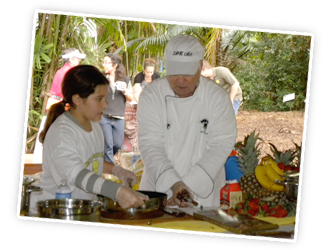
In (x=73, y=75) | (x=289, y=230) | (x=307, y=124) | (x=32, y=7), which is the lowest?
(x=289, y=230)

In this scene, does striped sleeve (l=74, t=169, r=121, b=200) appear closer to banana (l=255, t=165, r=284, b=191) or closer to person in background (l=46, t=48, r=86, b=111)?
banana (l=255, t=165, r=284, b=191)

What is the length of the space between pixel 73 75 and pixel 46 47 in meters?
4.63

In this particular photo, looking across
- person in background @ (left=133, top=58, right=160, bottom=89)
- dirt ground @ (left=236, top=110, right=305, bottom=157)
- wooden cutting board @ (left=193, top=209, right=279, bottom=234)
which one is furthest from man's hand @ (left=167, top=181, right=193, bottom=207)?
dirt ground @ (left=236, top=110, right=305, bottom=157)

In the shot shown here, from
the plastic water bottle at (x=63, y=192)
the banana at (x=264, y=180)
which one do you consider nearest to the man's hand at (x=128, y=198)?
the plastic water bottle at (x=63, y=192)

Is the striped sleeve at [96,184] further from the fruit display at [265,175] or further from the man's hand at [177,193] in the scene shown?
the fruit display at [265,175]

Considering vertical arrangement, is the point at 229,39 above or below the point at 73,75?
above

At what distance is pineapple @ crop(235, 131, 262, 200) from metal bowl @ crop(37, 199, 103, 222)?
103 centimetres

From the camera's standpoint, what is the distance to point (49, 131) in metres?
2.65

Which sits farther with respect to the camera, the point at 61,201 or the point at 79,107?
Answer: the point at 79,107

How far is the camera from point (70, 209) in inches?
89.1

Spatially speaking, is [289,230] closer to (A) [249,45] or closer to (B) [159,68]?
(B) [159,68]

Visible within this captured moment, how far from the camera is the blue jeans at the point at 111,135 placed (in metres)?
6.01

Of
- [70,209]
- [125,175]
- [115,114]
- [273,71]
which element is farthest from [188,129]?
[273,71]
